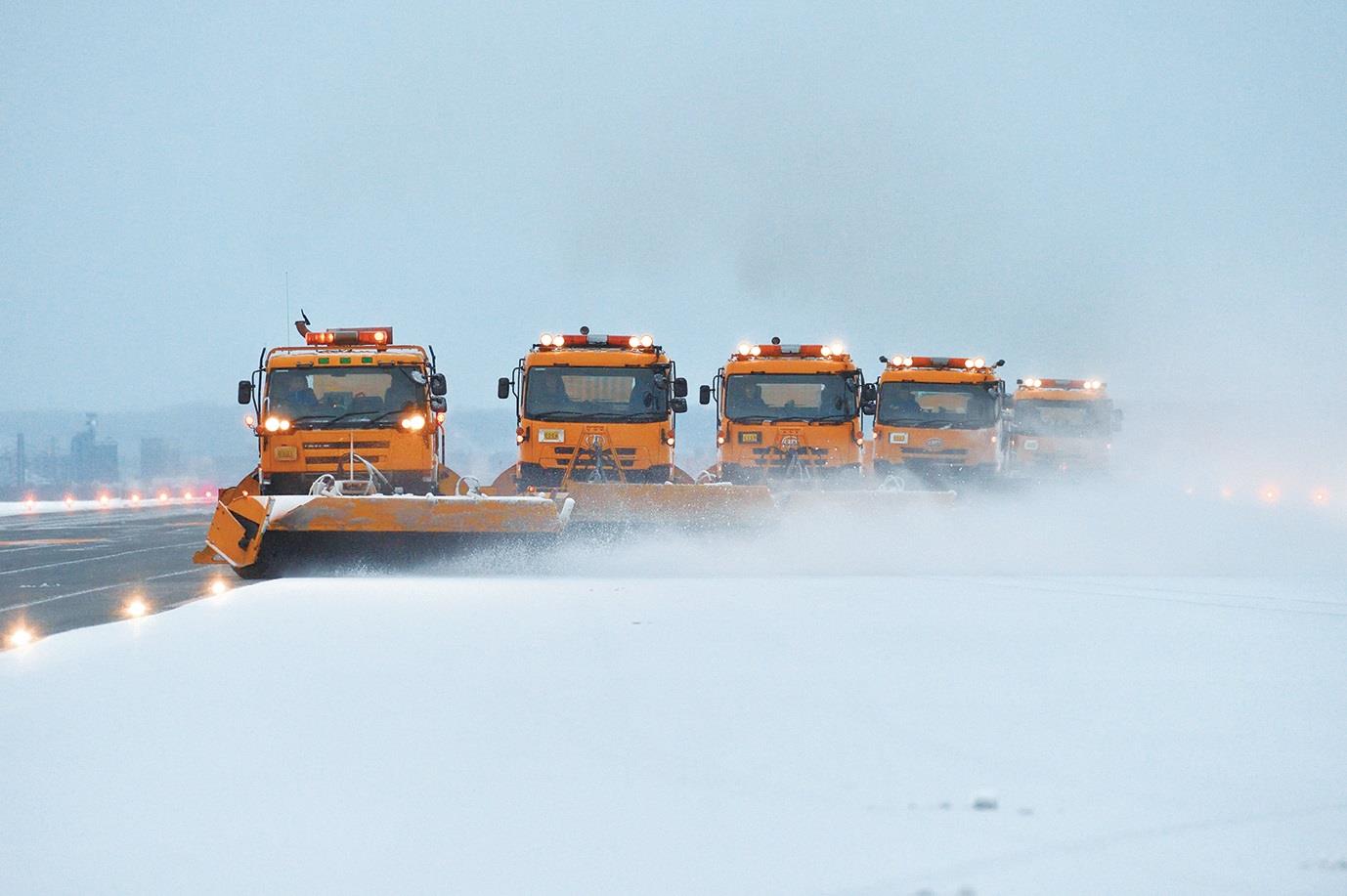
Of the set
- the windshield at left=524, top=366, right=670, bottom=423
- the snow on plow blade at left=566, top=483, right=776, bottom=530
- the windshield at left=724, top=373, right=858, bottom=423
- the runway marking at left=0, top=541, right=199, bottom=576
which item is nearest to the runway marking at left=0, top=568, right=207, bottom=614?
the runway marking at left=0, top=541, right=199, bottom=576

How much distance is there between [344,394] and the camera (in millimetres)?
15695

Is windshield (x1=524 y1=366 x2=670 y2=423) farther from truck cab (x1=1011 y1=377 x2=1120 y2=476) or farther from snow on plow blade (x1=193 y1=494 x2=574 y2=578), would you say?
→ truck cab (x1=1011 y1=377 x2=1120 y2=476)

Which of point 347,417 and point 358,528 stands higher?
point 347,417

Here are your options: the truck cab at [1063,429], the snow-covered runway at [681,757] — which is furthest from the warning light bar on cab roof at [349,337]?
the truck cab at [1063,429]

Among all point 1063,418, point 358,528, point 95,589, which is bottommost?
point 95,589

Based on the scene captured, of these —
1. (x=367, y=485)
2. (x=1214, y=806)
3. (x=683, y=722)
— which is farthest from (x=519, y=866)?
(x=367, y=485)

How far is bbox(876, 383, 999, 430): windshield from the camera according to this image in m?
21.8

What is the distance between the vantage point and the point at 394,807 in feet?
14.6

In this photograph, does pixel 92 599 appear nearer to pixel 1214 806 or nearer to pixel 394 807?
pixel 394 807

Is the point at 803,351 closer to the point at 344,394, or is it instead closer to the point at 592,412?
the point at 592,412

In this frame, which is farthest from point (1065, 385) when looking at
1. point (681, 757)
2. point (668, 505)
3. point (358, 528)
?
point (681, 757)

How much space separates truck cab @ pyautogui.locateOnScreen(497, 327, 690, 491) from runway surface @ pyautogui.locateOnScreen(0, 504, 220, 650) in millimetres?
4146

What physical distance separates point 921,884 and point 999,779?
1139 millimetres

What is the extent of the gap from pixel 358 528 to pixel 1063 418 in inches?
789
